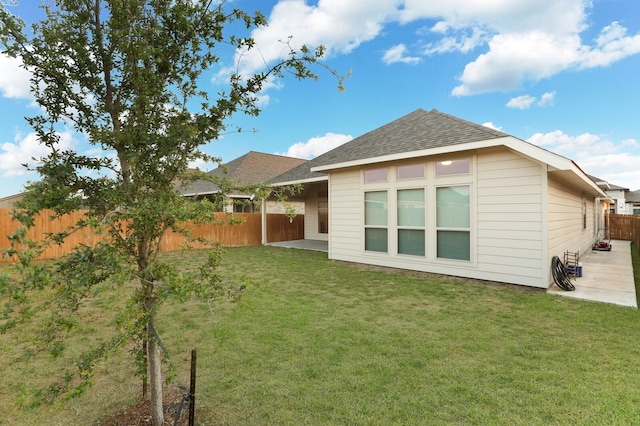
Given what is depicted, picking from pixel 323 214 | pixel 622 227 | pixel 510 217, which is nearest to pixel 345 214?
A: pixel 510 217

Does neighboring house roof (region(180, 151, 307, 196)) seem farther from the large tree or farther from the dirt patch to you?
the large tree

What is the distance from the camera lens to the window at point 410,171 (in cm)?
730

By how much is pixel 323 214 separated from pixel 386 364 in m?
13.2

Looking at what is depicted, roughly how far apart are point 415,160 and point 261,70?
5.93m

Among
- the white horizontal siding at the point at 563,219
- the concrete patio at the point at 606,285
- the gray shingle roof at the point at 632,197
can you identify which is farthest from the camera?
the gray shingle roof at the point at 632,197

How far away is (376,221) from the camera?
8227mm

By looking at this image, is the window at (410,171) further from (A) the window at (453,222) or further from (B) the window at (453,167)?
(A) the window at (453,222)

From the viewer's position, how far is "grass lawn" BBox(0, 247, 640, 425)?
232 centimetres

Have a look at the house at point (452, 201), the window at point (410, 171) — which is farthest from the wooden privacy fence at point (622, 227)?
the window at point (410, 171)

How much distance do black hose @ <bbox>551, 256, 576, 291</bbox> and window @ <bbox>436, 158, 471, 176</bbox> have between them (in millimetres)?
2551

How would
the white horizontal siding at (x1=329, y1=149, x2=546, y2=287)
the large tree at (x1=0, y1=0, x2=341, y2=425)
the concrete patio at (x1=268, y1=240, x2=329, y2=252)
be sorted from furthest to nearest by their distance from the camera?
the concrete patio at (x1=268, y1=240, x2=329, y2=252) → the white horizontal siding at (x1=329, y1=149, x2=546, y2=287) → the large tree at (x1=0, y1=0, x2=341, y2=425)

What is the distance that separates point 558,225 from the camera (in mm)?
6734

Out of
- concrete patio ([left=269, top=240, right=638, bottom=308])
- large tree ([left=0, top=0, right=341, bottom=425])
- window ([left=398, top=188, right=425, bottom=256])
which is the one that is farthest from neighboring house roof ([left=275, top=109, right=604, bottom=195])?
large tree ([left=0, top=0, right=341, bottom=425])

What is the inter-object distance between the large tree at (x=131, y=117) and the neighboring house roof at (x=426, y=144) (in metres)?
5.22
